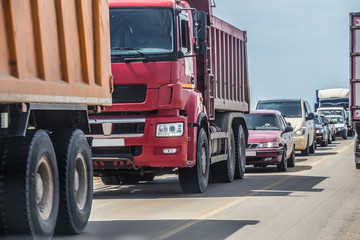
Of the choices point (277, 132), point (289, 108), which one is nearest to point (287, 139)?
point (277, 132)

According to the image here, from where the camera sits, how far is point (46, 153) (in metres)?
8.57

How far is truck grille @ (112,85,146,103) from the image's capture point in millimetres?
13641

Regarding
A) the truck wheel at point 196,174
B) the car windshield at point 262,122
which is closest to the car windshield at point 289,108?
the car windshield at point 262,122

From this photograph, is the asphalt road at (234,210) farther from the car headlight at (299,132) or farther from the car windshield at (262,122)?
the car headlight at (299,132)

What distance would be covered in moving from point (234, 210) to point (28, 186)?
4.50 metres

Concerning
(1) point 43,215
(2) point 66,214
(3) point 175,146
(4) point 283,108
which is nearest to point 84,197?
(2) point 66,214

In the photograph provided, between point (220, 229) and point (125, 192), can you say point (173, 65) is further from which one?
point (220, 229)

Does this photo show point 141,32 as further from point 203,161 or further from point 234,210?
point 234,210

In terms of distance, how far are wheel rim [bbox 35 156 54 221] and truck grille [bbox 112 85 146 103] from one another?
504cm

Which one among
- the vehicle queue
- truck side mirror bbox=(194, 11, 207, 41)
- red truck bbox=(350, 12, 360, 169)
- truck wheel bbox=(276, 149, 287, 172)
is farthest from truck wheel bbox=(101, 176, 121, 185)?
red truck bbox=(350, 12, 360, 169)

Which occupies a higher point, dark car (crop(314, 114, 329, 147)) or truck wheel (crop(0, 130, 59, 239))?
truck wheel (crop(0, 130, 59, 239))

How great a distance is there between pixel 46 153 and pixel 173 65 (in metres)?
5.37

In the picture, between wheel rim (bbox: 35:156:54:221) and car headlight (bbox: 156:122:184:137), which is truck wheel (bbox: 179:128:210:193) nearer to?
car headlight (bbox: 156:122:184:137)

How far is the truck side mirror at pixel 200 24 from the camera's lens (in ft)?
46.0
